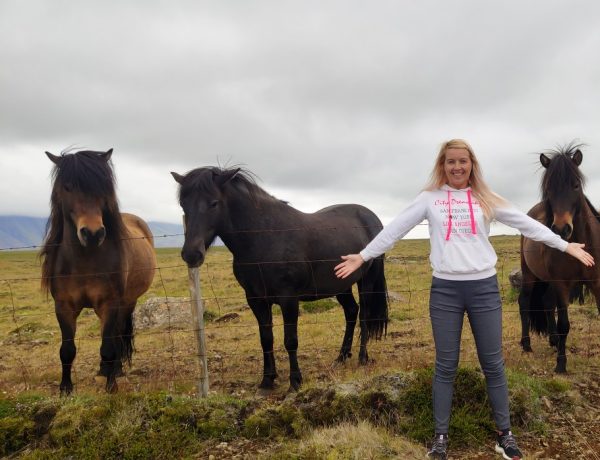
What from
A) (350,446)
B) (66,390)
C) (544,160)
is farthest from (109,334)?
(544,160)

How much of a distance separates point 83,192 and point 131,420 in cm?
242

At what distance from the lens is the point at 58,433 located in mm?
3822

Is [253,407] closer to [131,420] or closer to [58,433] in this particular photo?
[131,420]

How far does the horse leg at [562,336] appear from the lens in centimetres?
551

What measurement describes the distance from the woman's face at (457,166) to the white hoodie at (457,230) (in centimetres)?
8

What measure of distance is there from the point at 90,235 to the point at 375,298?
15.0 ft

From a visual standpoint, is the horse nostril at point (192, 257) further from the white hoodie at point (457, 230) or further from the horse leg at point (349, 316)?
the horse leg at point (349, 316)

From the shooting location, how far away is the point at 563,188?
208 inches

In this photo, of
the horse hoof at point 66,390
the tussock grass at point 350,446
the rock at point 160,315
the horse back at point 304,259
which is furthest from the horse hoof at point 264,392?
the rock at point 160,315

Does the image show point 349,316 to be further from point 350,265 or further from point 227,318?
point 227,318

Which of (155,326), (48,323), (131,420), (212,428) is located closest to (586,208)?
(212,428)

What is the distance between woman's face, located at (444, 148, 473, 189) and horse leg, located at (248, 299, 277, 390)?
114 inches

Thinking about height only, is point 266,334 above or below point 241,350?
above

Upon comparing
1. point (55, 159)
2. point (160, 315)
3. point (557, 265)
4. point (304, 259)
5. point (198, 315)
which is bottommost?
point (160, 315)
